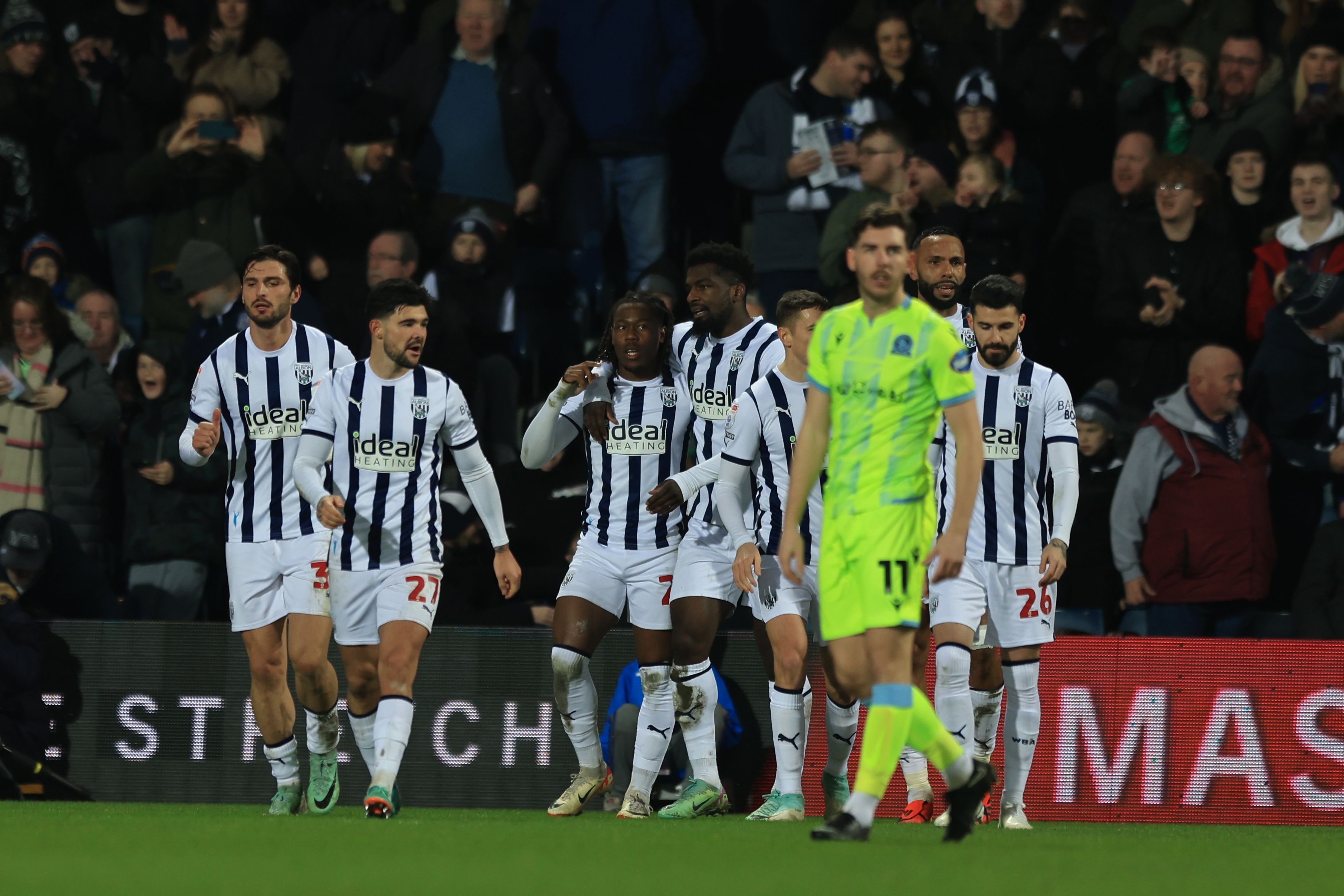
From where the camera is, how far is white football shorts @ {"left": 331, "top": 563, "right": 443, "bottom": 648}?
7562 millimetres

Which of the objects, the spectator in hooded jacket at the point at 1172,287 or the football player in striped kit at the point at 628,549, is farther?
the spectator in hooded jacket at the point at 1172,287

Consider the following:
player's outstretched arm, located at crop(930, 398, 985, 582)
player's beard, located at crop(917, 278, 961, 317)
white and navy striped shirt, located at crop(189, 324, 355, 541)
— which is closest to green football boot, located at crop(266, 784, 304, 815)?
white and navy striped shirt, located at crop(189, 324, 355, 541)

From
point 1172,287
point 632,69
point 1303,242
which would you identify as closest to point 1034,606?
point 1172,287

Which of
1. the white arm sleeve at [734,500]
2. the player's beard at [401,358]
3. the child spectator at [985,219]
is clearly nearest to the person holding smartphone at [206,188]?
the player's beard at [401,358]

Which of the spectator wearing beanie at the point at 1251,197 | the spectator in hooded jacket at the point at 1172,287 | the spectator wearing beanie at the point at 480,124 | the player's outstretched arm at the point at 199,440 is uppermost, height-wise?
the spectator wearing beanie at the point at 480,124

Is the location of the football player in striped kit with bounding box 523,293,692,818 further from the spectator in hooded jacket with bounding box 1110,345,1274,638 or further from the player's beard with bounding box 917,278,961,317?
the spectator in hooded jacket with bounding box 1110,345,1274,638

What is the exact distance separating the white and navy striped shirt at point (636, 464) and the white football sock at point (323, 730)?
140 centimetres

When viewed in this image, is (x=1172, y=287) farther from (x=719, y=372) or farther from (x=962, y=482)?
(x=962, y=482)

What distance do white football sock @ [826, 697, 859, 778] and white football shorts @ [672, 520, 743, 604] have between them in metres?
0.68

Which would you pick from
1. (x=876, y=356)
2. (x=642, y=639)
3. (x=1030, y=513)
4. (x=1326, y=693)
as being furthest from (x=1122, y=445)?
(x=876, y=356)

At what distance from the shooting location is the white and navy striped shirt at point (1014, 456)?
309 inches

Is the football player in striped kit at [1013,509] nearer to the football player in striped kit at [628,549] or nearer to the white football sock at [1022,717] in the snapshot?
the white football sock at [1022,717]

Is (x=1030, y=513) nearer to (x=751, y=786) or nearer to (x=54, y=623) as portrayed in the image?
(x=751, y=786)

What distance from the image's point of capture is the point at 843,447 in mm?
6043
